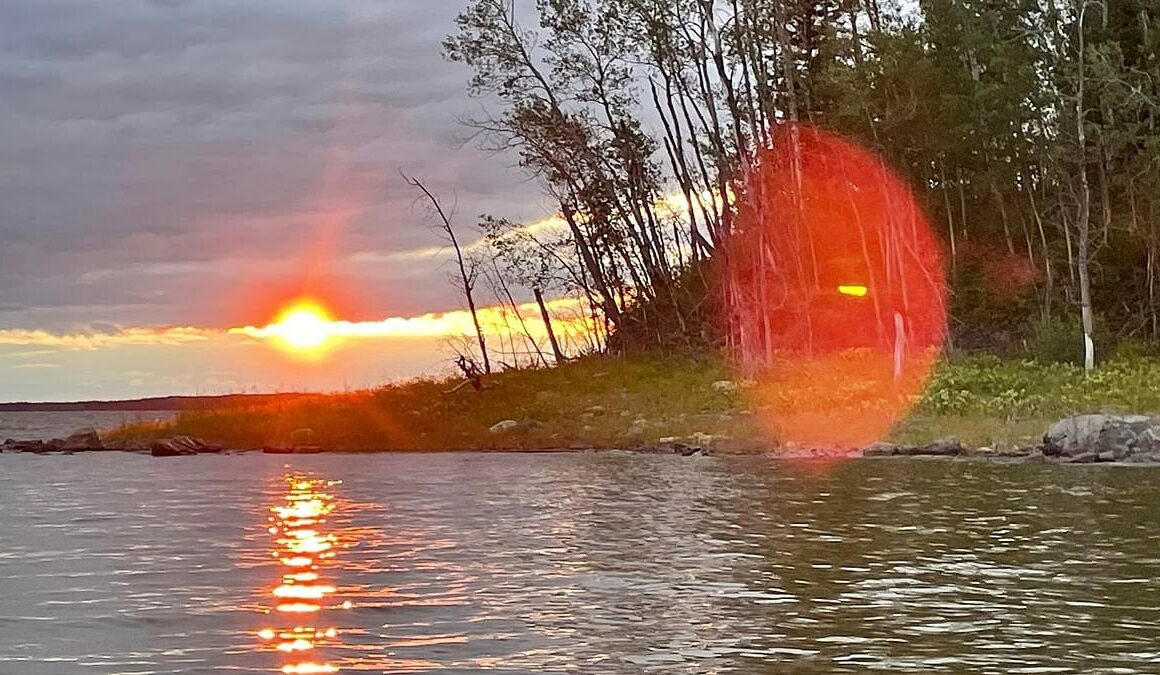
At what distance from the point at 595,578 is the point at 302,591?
264 cm

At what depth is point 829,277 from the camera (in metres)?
47.7

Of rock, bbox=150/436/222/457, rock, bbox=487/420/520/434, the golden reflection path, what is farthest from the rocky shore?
the golden reflection path

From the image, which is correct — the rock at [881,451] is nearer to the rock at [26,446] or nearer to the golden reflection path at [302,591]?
the golden reflection path at [302,591]

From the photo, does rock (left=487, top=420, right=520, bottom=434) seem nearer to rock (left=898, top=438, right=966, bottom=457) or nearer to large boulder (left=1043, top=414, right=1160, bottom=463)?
rock (left=898, top=438, right=966, bottom=457)

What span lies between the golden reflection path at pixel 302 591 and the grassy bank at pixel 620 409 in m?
17.3

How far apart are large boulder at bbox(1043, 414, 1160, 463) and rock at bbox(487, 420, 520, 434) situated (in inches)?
631

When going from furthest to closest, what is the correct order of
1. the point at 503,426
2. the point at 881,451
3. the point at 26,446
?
the point at 26,446 → the point at 503,426 → the point at 881,451

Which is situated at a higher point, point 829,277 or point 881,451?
point 829,277

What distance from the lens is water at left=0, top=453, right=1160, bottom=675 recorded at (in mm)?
8852

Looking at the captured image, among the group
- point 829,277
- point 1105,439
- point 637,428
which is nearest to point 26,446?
point 637,428

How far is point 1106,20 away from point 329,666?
37.2 meters

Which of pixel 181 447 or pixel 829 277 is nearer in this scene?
pixel 181 447

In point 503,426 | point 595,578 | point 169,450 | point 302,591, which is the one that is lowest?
point 595,578

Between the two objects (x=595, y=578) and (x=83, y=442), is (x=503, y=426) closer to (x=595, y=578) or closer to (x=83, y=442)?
(x=83, y=442)
